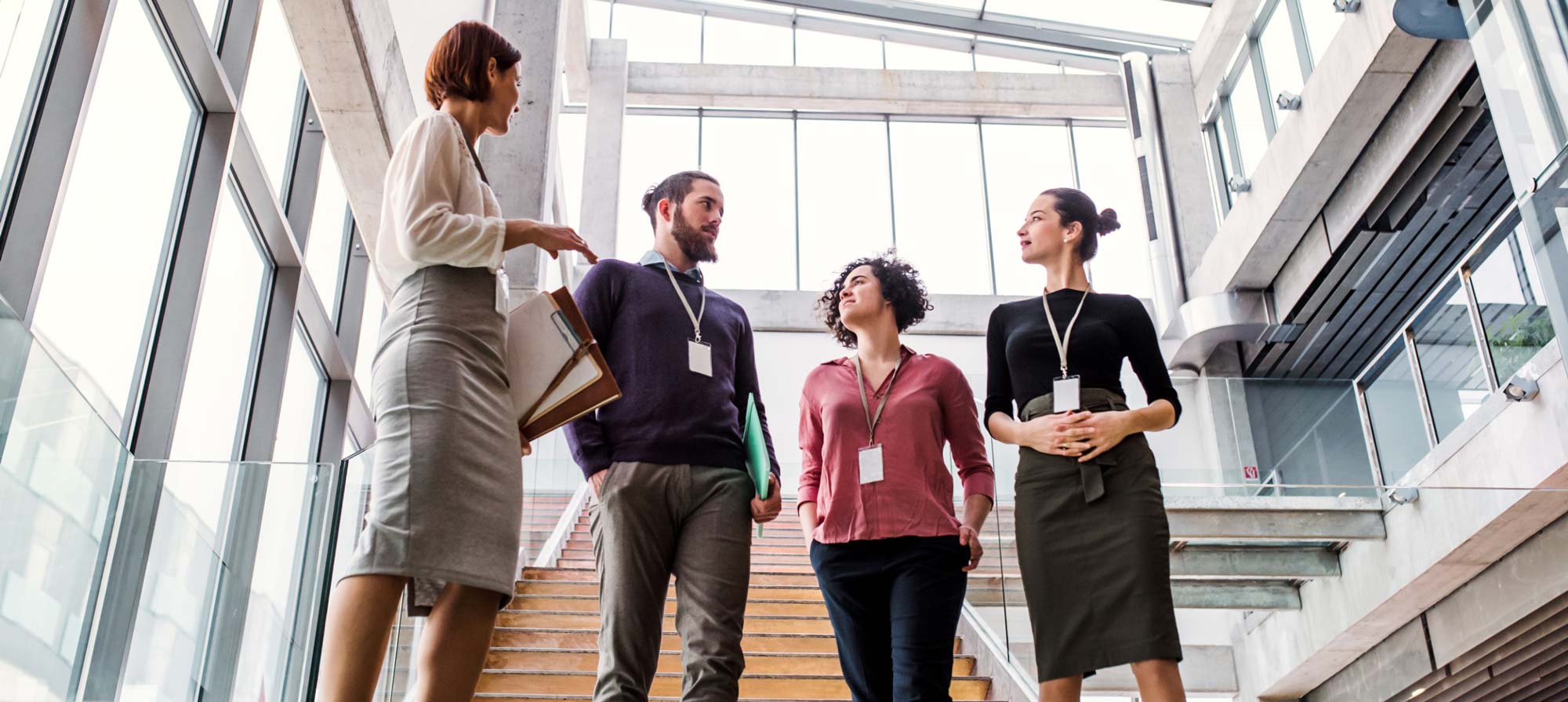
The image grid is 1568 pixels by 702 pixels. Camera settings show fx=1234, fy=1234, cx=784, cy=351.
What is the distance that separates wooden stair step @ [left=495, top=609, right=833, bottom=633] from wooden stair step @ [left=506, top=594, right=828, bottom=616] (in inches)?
2.5

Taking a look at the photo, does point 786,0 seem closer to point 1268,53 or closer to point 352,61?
point 1268,53

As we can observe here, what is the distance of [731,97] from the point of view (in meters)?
16.7

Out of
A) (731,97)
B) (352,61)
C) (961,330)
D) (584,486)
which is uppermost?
(731,97)

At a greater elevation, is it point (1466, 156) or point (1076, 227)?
point (1466, 156)

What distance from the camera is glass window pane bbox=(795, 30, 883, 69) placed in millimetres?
17750

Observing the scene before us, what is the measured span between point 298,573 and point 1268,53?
511 inches

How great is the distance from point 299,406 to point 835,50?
11.5 metres

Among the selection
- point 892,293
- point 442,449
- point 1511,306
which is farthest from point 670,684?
point 1511,306

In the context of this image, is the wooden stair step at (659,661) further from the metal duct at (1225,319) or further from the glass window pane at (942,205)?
the glass window pane at (942,205)

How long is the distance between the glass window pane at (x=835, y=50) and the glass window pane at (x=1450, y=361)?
10.7 meters

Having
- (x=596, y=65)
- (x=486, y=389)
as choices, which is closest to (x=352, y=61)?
(x=486, y=389)

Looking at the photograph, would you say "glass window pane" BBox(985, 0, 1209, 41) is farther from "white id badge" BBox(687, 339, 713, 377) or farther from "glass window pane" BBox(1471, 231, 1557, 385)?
"white id badge" BBox(687, 339, 713, 377)

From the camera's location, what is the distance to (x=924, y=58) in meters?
17.9

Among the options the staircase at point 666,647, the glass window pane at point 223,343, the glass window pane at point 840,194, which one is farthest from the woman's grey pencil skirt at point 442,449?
the glass window pane at point 840,194
